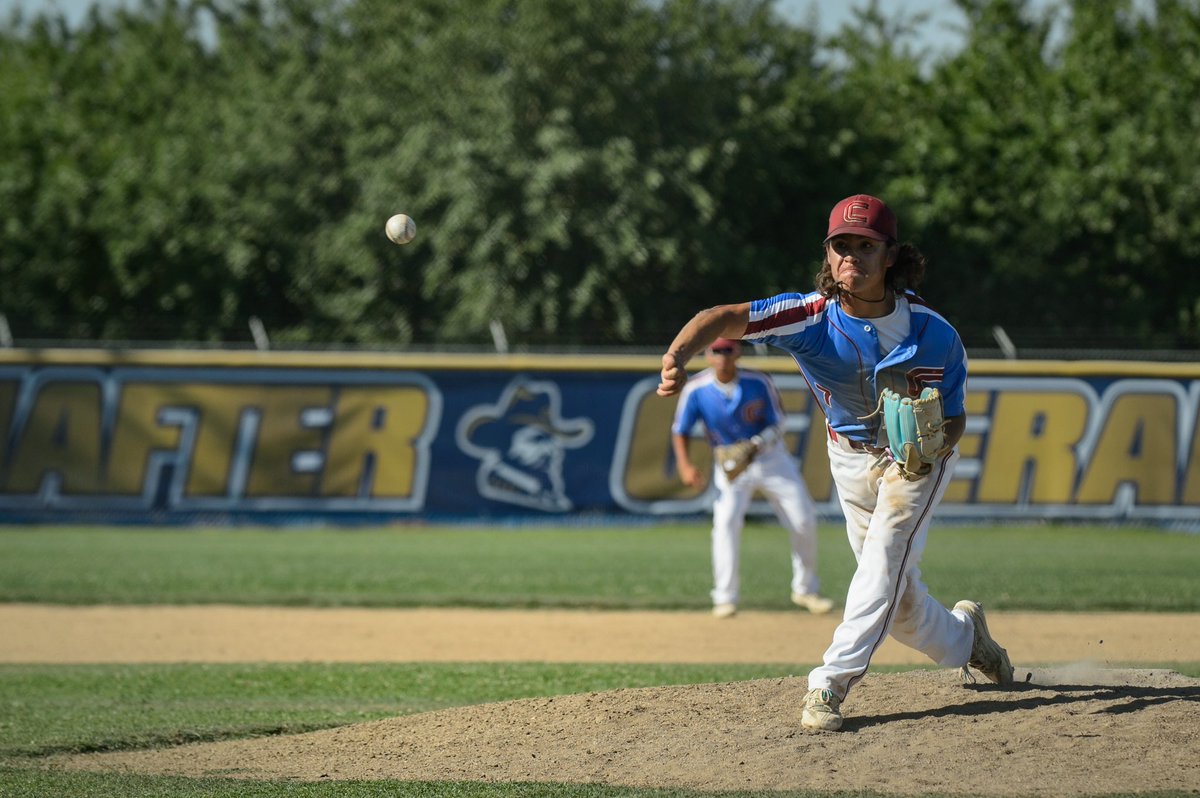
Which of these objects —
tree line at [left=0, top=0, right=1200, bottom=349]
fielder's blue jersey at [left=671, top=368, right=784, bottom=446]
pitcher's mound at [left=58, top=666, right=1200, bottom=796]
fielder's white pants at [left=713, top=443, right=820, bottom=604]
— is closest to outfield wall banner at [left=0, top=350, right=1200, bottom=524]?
tree line at [left=0, top=0, right=1200, bottom=349]

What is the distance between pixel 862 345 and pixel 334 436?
40.4 ft

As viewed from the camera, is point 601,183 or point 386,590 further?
point 601,183

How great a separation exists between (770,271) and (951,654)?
55.1 feet

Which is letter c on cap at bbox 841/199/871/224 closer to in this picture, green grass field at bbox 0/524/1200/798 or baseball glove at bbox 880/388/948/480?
baseball glove at bbox 880/388/948/480

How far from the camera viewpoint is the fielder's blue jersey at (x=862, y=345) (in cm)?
514

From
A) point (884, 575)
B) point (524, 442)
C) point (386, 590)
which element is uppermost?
point (884, 575)

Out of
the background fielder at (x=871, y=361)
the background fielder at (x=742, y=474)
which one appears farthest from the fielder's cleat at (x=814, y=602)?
the background fielder at (x=871, y=361)

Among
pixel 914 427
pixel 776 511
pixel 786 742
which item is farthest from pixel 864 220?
pixel 776 511

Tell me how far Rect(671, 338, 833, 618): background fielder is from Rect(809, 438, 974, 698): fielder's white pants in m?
4.81

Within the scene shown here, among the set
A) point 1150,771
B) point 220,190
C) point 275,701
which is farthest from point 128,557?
point 1150,771

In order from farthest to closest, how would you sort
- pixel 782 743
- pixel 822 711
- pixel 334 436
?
pixel 334 436 < pixel 822 711 < pixel 782 743

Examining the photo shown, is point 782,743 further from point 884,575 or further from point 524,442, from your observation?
point 524,442

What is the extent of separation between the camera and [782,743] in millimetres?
4961

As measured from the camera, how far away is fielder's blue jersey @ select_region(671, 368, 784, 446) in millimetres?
10602
